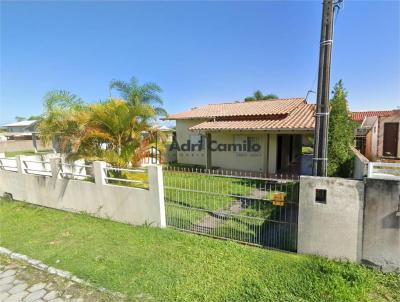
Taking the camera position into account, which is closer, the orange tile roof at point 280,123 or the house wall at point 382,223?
the house wall at point 382,223

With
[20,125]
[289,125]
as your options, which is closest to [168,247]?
[289,125]

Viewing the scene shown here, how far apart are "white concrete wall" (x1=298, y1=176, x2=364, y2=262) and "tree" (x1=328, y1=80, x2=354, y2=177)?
5.32 metres

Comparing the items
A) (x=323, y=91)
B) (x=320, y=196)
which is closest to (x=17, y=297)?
(x=320, y=196)

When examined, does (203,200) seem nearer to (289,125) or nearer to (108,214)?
(108,214)

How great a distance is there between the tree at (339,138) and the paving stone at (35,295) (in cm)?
894

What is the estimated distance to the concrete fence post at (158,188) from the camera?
5.60m

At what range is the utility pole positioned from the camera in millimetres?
4121

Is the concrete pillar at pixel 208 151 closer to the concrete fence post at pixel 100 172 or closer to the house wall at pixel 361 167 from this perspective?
the house wall at pixel 361 167

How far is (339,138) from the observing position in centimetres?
909

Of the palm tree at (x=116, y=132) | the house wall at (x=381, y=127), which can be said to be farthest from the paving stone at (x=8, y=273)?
the house wall at (x=381, y=127)

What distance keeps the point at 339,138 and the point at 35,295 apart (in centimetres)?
971

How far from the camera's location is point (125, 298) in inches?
139

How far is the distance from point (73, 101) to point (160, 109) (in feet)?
13.6

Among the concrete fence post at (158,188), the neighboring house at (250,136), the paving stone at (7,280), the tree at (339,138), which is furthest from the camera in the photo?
the neighboring house at (250,136)
